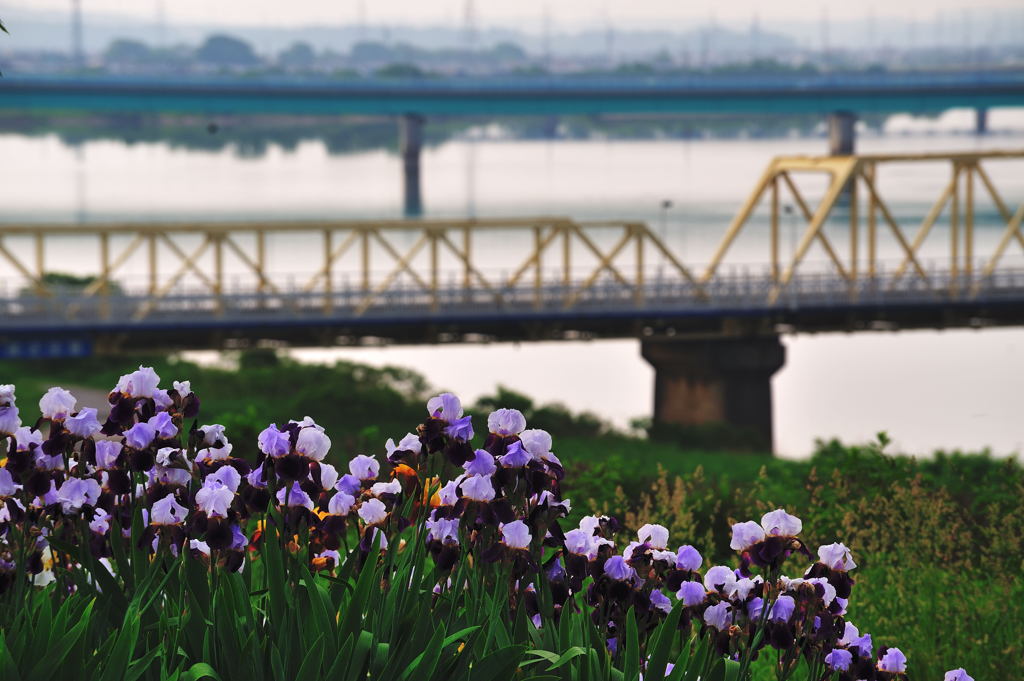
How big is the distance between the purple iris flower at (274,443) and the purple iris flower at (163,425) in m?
0.44

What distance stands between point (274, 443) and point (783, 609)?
1.97 m

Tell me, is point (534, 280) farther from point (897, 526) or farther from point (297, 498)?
point (297, 498)

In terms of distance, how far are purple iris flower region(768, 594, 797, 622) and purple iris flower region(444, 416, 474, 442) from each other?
1.29 metres

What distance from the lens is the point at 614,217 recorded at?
381 ft

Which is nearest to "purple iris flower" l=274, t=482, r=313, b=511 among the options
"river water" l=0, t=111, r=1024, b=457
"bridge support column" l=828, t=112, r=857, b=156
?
"river water" l=0, t=111, r=1024, b=457

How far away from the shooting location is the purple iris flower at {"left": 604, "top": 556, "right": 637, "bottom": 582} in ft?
20.5

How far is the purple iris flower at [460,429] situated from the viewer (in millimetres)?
6117

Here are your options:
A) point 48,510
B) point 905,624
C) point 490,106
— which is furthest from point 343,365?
point 490,106

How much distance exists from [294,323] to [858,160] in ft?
63.8

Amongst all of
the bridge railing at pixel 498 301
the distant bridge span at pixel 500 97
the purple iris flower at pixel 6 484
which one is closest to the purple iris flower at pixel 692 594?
the purple iris flower at pixel 6 484

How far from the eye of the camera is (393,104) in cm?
12381

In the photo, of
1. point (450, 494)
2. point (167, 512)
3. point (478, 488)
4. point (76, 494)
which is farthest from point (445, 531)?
point (76, 494)

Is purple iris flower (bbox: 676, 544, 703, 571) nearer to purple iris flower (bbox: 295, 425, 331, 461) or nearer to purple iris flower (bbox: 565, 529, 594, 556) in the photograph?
purple iris flower (bbox: 565, 529, 594, 556)

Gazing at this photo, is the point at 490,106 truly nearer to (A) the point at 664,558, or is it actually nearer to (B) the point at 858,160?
(B) the point at 858,160
